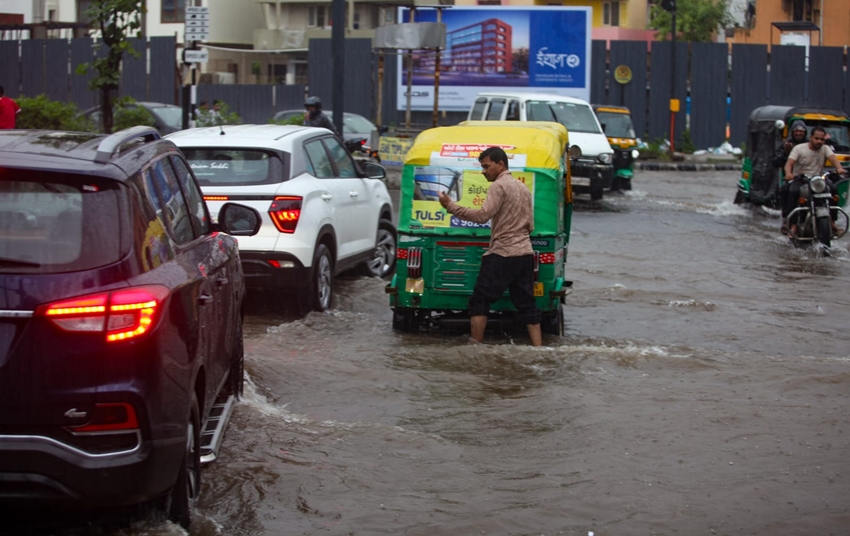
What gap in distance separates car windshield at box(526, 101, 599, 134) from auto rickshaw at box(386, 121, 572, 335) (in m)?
12.6

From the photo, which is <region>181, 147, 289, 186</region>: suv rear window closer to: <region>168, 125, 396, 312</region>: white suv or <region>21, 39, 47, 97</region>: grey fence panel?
<region>168, 125, 396, 312</region>: white suv

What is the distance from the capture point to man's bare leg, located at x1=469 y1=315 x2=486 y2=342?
898cm

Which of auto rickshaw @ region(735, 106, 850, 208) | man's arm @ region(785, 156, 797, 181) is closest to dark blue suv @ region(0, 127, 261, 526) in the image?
man's arm @ region(785, 156, 797, 181)

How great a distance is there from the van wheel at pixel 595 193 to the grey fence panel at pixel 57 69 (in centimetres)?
2038

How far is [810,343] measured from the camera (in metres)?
9.80

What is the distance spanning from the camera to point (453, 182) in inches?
371

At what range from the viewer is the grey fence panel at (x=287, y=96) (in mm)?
36094

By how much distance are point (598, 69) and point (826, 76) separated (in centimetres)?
747

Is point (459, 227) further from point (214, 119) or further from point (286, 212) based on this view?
point (214, 119)

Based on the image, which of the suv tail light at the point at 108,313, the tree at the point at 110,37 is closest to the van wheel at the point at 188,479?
the suv tail light at the point at 108,313

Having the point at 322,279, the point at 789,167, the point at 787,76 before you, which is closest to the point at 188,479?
the point at 322,279

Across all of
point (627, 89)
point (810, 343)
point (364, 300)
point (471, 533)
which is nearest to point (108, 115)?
point (364, 300)

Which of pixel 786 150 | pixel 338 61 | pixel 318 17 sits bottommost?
pixel 786 150

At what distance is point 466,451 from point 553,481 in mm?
670
